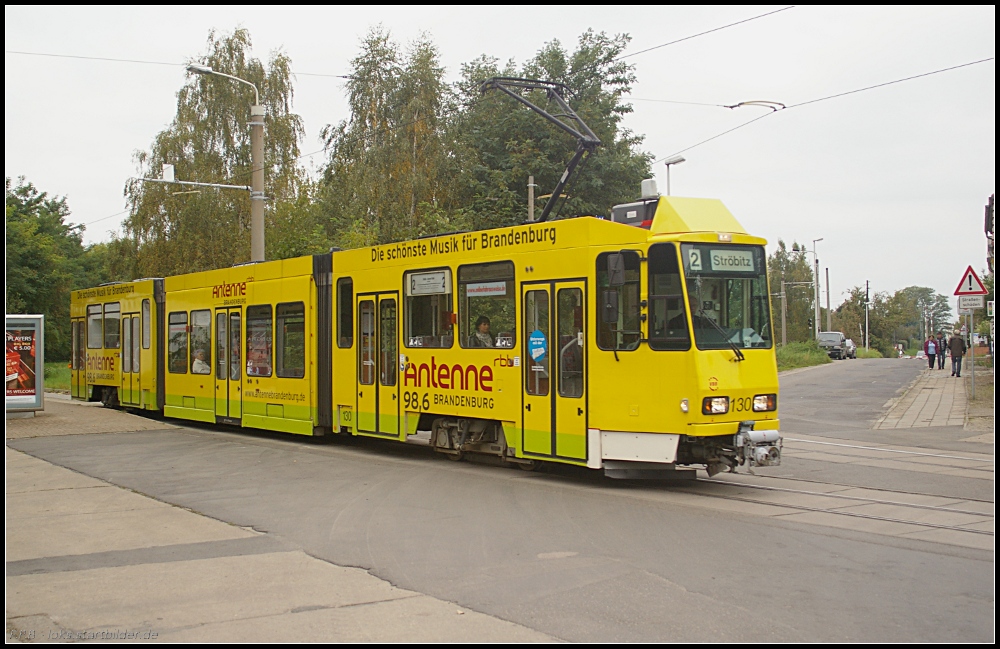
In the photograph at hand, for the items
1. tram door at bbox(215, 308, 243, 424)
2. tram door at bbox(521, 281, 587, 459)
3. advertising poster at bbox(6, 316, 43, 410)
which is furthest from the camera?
advertising poster at bbox(6, 316, 43, 410)

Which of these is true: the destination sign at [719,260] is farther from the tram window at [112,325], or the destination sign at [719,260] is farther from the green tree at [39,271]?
the green tree at [39,271]

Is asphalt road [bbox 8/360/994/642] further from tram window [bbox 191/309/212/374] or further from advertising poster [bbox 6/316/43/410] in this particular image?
advertising poster [bbox 6/316/43/410]

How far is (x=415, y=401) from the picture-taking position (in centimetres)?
1381

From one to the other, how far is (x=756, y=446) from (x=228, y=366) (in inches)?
466

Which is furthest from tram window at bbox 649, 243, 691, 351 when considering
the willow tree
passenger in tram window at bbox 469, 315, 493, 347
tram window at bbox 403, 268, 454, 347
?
the willow tree

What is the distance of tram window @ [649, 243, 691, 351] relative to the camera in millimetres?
10438

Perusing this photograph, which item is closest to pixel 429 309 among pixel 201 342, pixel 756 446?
pixel 756 446

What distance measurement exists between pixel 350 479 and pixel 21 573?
5134mm

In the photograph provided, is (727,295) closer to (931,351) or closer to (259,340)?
(259,340)

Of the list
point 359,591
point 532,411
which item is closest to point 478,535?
point 359,591

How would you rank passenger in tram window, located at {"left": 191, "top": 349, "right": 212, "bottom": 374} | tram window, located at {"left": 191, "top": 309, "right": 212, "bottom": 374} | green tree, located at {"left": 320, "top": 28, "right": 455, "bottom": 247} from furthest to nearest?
green tree, located at {"left": 320, "top": 28, "right": 455, "bottom": 247}
passenger in tram window, located at {"left": 191, "top": 349, "right": 212, "bottom": 374}
tram window, located at {"left": 191, "top": 309, "right": 212, "bottom": 374}

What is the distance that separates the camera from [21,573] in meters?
7.30

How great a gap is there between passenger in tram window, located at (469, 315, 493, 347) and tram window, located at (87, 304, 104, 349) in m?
15.4

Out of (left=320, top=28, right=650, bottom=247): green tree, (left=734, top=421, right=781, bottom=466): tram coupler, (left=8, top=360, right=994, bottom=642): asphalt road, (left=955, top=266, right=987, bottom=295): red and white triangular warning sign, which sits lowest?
(left=8, top=360, right=994, bottom=642): asphalt road
